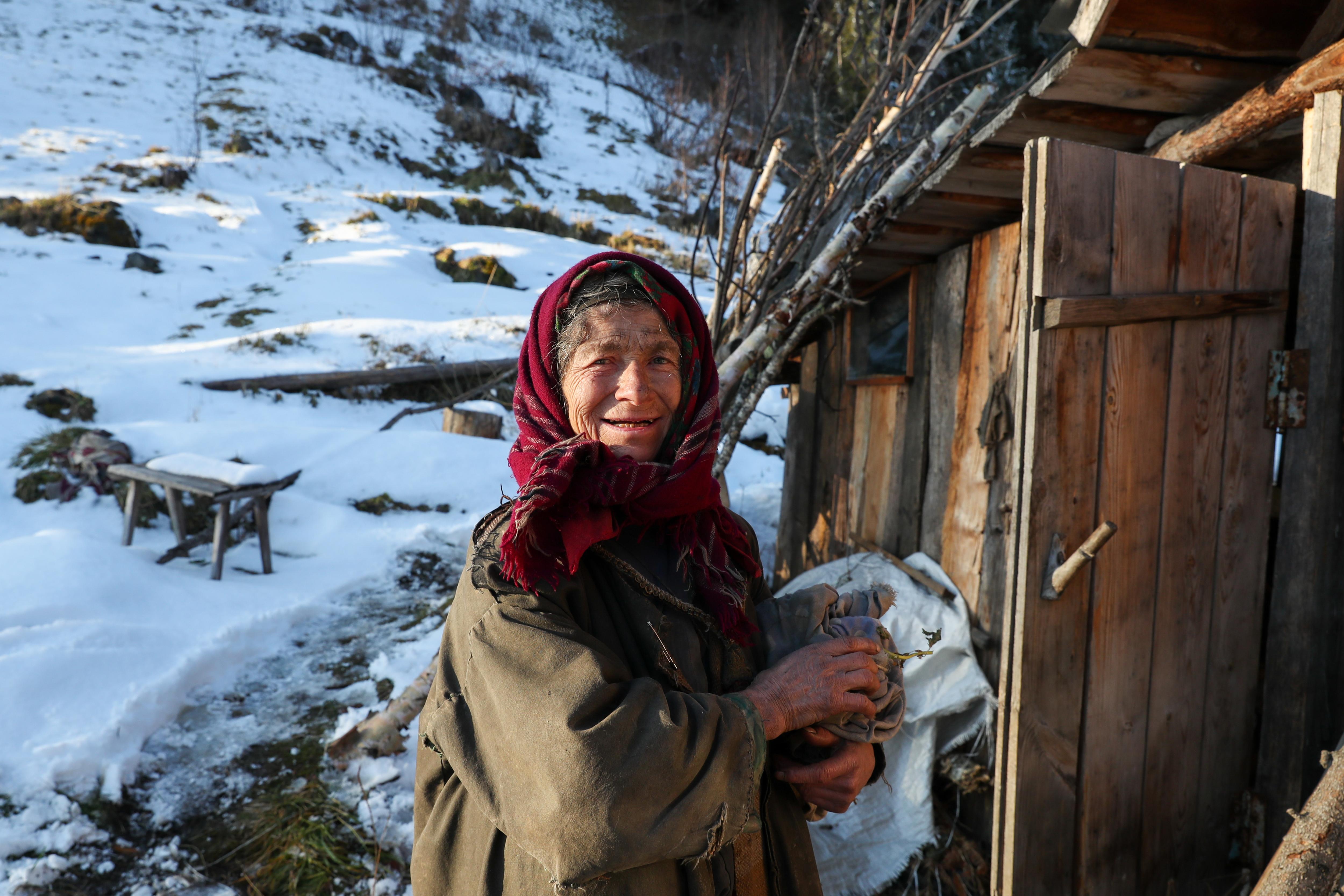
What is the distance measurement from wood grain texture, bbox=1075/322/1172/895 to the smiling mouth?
4.52 ft

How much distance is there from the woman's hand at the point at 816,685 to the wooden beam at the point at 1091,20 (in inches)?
72.0

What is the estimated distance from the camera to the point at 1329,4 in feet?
6.61

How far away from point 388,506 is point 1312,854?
20.8ft

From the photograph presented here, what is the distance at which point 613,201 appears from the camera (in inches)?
636

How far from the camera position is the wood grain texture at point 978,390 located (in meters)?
3.02

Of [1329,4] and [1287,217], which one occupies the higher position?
[1329,4]

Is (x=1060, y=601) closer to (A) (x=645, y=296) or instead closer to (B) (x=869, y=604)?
(B) (x=869, y=604)

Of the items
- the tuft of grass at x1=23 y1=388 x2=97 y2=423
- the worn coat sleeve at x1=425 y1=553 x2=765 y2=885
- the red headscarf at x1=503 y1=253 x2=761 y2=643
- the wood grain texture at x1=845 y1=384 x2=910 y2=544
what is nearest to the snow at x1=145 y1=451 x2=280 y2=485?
the tuft of grass at x1=23 y1=388 x2=97 y2=423

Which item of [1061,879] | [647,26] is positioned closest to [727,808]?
[1061,879]

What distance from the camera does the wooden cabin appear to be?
196 centimetres

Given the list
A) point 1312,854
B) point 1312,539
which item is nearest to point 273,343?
point 1312,539

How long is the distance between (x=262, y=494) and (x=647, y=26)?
77.2 ft

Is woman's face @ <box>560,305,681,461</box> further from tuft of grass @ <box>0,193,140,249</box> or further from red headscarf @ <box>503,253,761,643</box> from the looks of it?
tuft of grass @ <box>0,193,140,249</box>

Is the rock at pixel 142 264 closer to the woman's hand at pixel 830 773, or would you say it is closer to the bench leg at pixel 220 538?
the bench leg at pixel 220 538
